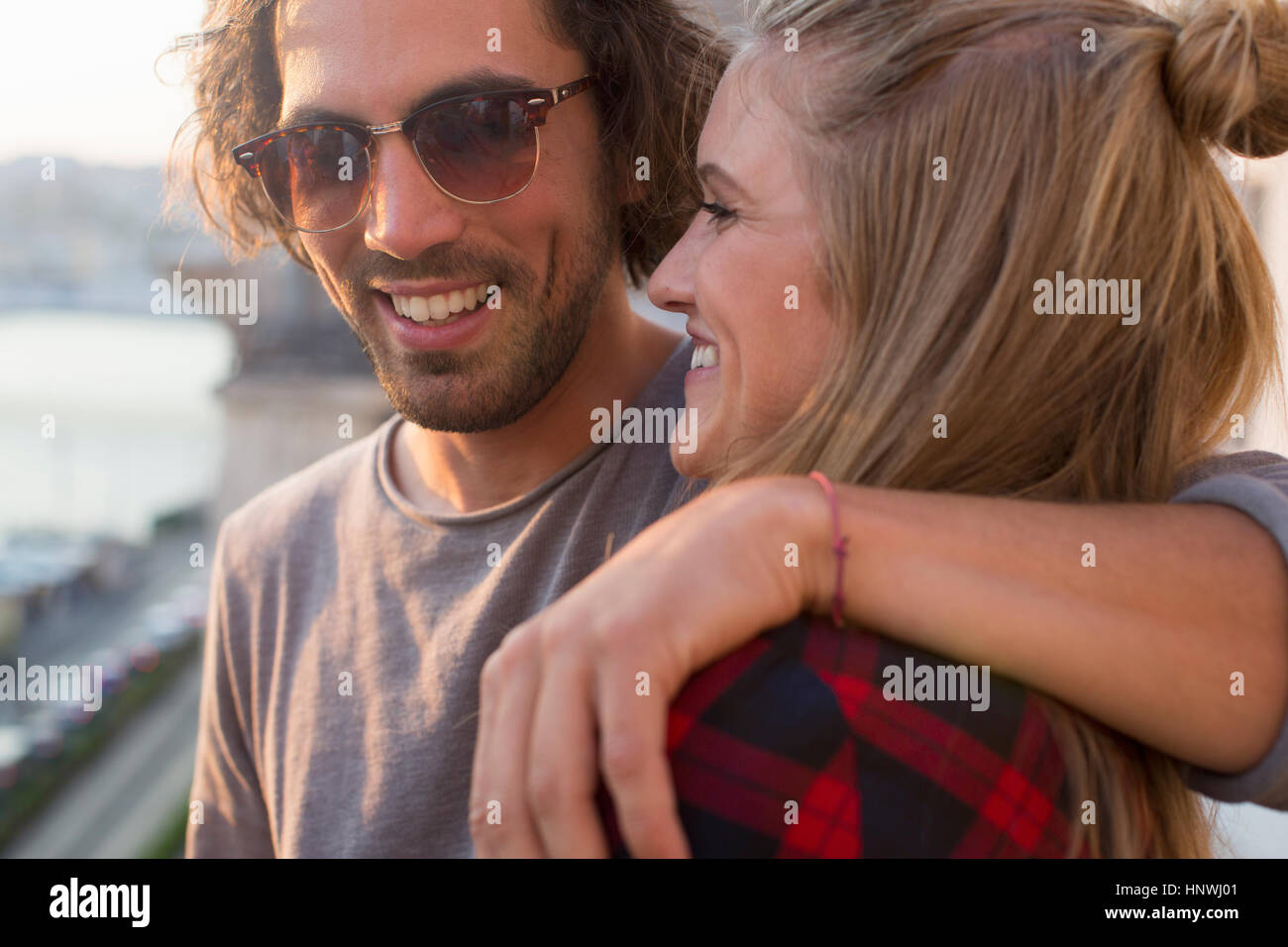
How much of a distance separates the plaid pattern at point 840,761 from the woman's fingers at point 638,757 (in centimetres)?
5

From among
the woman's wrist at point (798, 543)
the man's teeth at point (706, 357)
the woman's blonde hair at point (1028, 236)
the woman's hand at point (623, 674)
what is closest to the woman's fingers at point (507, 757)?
the woman's hand at point (623, 674)

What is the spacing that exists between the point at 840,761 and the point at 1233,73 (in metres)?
0.98

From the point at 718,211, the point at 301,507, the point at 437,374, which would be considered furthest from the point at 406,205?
the point at 301,507

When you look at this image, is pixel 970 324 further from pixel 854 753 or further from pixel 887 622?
pixel 854 753

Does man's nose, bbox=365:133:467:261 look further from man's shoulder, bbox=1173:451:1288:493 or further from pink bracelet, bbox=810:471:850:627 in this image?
man's shoulder, bbox=1173:451:1288:493

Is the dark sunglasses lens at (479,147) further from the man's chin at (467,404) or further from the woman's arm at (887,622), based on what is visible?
the woman's arm at (887,622)

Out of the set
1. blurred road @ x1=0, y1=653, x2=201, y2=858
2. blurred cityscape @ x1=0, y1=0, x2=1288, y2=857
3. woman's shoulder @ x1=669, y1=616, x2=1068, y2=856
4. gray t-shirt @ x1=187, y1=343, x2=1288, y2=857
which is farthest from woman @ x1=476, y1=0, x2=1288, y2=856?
blurred road @ x1=0, y1=653, x2=201, y2=858

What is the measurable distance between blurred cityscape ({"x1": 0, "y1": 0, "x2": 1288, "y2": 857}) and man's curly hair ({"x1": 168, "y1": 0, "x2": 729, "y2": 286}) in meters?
0.93

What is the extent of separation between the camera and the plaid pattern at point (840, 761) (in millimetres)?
1006

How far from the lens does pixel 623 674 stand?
978 millimetres

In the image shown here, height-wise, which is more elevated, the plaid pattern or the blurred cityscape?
the plaid pattern

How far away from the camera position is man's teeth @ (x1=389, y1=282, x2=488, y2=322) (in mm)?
1961

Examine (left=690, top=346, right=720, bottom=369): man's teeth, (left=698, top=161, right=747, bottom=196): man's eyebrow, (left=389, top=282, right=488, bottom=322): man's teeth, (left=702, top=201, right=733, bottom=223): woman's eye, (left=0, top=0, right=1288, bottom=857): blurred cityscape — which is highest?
(left=698, top=161, right=747, bottom=196): man's eyebrow
